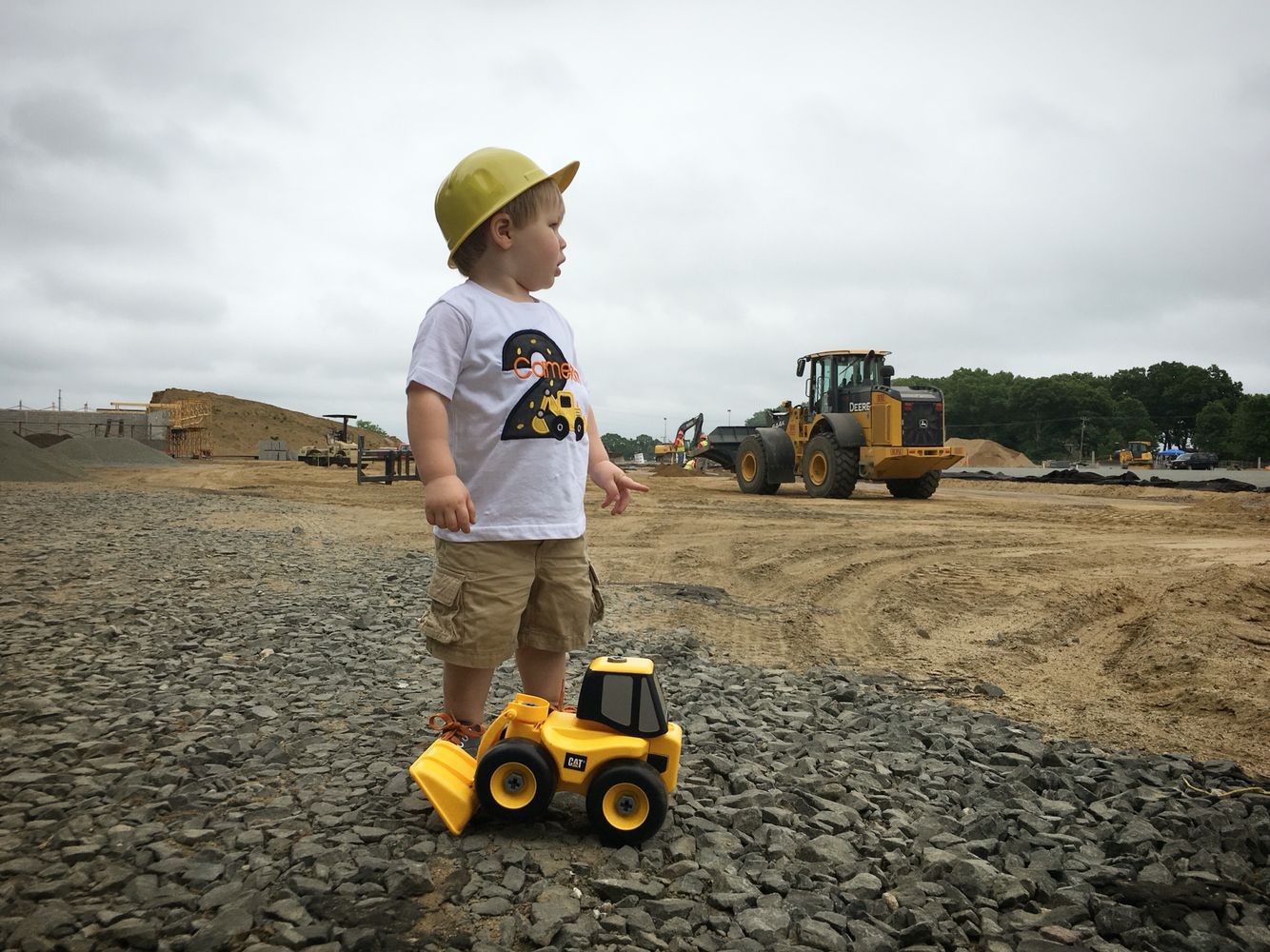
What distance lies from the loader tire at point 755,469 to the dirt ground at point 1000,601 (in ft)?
13.2

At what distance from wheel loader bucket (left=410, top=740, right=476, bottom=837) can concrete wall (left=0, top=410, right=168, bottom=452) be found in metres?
49.1

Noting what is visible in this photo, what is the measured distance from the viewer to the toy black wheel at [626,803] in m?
1.99

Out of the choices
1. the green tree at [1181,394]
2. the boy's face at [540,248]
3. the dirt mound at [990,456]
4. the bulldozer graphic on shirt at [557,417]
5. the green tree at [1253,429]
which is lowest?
the bulldozer graphic on shirt at [557,417]

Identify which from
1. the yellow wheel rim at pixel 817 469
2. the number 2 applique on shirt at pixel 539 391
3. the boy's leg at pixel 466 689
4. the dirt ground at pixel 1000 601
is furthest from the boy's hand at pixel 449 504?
the yellow wheel rim at pixel 817 469

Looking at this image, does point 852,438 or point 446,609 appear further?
point 852,438

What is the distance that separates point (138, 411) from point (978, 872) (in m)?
57.3

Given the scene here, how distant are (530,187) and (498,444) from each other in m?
0.71

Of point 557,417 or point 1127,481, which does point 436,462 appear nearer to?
point 557,417

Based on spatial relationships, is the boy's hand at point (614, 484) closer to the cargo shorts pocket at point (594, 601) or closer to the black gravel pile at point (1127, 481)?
the cargo shorts pocket at point (594, 601)

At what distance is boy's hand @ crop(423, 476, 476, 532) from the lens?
1.97 metres

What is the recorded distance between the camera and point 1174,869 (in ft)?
6.52

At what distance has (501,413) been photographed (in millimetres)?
2156

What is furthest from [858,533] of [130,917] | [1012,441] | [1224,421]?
[1224,421]

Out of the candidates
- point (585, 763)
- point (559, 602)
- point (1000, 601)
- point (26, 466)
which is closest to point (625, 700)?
point (585, 763)
